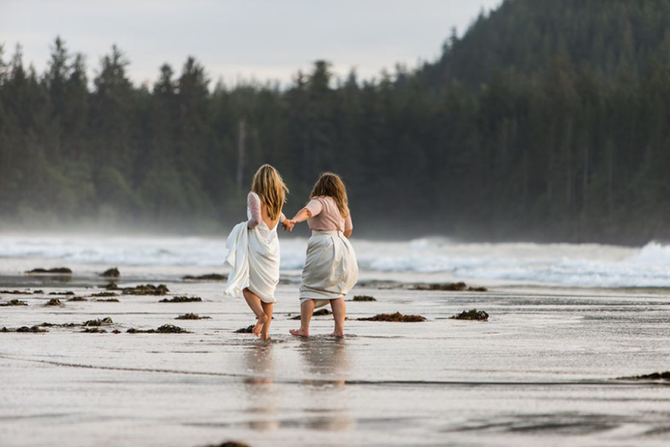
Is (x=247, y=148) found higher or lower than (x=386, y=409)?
higher

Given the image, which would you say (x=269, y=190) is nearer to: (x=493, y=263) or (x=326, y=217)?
(x=326, y=217)

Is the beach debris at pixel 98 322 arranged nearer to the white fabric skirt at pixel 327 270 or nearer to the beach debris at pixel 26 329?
the beach debris at pixel 26 329

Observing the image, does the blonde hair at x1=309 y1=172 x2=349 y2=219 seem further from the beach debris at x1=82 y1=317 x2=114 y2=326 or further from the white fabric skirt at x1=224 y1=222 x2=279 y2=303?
the beach debris at x1=82 y1=317 x2=114 y2=326

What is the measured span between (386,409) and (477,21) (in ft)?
511

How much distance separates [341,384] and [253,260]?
163 inches

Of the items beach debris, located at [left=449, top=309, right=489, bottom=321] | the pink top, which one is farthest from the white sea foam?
the pink top

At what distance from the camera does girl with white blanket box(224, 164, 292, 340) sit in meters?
11.5

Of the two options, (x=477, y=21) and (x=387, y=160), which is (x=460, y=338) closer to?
(x=387, y=160)

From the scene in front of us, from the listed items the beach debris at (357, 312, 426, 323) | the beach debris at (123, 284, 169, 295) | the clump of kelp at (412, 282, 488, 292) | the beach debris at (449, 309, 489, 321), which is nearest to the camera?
the beach debris at (357, 312, 426, 323)

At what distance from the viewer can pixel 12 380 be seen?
7.69 metres

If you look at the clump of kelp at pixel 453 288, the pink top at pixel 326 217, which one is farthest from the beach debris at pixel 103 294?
the pink top at pixel 326 217

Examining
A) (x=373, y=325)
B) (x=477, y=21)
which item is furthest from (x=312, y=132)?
(x=373, y=325)

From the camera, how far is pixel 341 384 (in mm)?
7598

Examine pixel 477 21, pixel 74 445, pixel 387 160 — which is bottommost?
pixel 74 445
